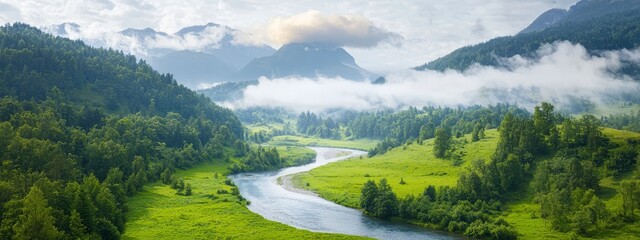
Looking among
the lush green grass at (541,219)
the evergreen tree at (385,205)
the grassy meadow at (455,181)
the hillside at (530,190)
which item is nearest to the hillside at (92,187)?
the evergreen tree at (385,205)

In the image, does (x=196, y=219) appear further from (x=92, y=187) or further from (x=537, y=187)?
(x=537, y=187)

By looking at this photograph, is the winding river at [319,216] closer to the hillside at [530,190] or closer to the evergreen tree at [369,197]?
the evergreen tree at [369,197]

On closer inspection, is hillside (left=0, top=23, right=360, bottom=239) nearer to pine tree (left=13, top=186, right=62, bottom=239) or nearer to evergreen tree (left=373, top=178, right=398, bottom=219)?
pine tree (left=13, top=186, right=62, bottom=239)

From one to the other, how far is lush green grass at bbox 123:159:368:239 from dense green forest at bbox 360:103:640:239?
1196 inches

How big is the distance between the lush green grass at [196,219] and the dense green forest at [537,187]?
30.4 metres

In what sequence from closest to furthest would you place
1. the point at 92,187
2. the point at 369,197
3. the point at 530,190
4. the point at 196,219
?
the point at 92,187
the point at 196,219
the point at 369,197
the point at 530,190

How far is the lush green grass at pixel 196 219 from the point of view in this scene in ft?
340

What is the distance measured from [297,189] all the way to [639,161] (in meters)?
106

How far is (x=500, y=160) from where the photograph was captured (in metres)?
148

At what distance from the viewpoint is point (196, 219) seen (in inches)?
4589

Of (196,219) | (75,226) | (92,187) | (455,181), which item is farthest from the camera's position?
(455,181)

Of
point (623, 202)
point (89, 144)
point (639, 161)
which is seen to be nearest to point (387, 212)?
point (623, 202)

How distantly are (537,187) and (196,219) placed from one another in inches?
3490

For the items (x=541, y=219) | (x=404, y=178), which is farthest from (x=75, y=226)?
(x=404, y=178)
